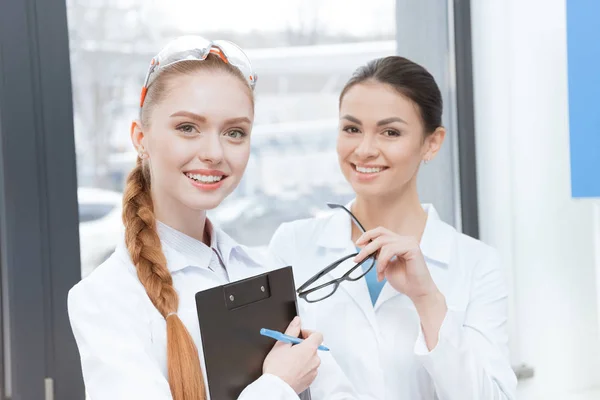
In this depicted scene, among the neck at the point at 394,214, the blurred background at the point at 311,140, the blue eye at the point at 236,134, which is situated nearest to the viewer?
the blue eye at the point at 236,134

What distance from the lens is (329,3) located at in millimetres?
2301

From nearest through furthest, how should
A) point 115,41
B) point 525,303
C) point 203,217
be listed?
point 203,217, point 115,41, point 525,303

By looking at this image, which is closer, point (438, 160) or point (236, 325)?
point (236, 325)

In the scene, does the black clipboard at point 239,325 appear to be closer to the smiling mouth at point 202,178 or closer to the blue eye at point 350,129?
the smiling mouth at point 202,178

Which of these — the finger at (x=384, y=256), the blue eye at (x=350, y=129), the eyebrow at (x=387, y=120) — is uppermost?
the eyebrow at (x=387, y=120)

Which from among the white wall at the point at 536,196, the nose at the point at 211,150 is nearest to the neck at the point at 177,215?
the nose at the point at 211,150

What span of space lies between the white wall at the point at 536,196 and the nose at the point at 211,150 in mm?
1579

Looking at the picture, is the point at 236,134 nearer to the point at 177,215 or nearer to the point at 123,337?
the point at 177,215

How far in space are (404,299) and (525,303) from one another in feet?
3.88

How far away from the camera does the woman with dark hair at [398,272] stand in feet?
4.42

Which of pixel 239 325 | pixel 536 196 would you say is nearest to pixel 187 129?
pixel 239 325

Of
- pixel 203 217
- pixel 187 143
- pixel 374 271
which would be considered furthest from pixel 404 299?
pixel 187 143

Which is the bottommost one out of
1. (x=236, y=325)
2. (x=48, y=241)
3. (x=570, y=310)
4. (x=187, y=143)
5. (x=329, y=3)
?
(x=570, y=310)

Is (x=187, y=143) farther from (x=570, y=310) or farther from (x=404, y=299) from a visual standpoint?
(x=570, y=310)
